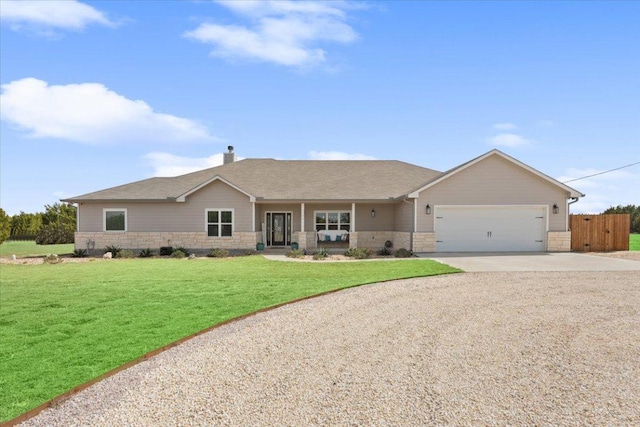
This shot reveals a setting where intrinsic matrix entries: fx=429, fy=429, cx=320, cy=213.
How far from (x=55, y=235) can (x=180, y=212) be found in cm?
1781

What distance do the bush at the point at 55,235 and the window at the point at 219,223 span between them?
1863 centimetres

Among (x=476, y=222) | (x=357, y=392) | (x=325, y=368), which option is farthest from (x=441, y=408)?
(x=476, y=222)

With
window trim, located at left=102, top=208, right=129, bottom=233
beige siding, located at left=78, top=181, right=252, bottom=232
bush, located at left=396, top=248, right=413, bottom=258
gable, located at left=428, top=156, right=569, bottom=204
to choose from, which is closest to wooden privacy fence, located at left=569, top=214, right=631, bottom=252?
gable, located at left=428, top=156, right=569, bottom=204

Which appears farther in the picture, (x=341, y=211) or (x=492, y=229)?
(x=341, y=211)

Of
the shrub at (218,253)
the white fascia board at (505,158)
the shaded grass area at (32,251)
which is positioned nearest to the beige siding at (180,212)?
the shrub at (218,253)

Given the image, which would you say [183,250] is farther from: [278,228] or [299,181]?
[299,181]

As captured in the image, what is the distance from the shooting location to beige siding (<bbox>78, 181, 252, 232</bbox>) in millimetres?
22203

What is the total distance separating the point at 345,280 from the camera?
12016mm

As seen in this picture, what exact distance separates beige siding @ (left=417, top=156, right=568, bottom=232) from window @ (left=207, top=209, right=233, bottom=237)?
9742mm

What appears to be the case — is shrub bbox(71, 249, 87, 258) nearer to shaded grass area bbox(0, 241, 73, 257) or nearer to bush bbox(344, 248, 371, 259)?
shaded grass area bbox(0, 241, 73, 257)

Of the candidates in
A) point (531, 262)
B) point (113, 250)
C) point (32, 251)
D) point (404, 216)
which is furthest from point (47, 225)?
point (531, 262)

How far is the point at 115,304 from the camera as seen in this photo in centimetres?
907

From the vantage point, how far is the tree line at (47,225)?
3384 centimetres

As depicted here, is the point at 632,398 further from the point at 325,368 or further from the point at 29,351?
the point at 29,351
